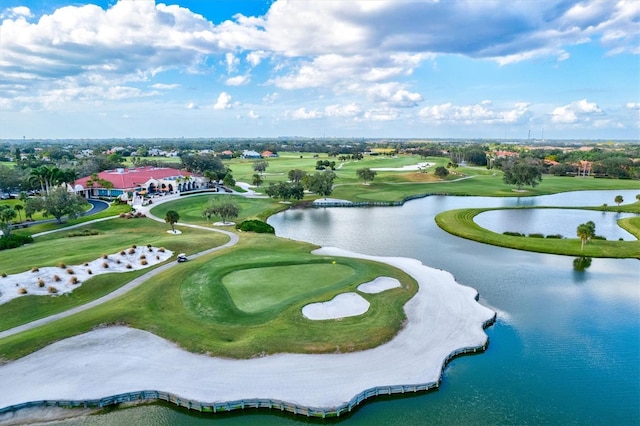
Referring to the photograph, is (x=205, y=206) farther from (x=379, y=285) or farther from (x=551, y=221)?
(x=551, y=221)

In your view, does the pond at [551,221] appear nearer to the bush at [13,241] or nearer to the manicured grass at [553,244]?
the manicured grass at [553,244]

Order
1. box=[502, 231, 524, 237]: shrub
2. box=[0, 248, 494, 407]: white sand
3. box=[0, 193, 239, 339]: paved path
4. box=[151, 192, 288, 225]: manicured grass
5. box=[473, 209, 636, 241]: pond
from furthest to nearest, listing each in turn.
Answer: box=[151, 192, 288, 225]: manicured grass < box=[473, 209, 636, 241]: pond < box=[502, 231, 524, 237]: shrub < box=[0, 193, 239, 339]: paved path < box=[0, 248, 494, 407]: white sand

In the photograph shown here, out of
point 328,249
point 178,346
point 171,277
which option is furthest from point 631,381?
point 171,277

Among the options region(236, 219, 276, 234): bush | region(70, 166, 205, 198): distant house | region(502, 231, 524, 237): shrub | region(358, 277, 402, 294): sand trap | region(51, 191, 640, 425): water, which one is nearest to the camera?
region(51, 191, 640, 425): water

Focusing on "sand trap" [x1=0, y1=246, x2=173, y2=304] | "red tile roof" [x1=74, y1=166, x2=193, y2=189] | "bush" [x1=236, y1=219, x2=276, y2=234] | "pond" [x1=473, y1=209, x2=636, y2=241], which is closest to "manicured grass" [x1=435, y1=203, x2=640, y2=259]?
"pond" [x1=473, y1=209, x2=636, y2=241]

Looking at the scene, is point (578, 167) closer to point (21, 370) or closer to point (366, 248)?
point (366, 248)

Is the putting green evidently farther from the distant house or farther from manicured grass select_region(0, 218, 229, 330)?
the distant house
